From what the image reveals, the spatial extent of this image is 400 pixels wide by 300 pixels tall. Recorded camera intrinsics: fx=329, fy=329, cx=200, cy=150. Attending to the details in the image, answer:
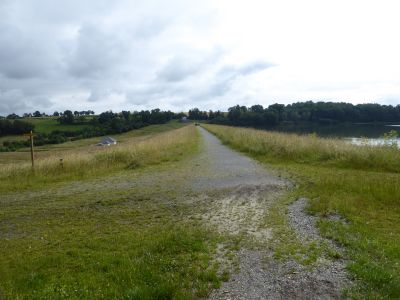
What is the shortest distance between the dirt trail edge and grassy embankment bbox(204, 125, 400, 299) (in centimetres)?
32

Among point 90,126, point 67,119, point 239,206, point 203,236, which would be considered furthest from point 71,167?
point 67,119

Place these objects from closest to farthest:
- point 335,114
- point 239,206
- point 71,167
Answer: point 239,206
point 71,167
point 335,114

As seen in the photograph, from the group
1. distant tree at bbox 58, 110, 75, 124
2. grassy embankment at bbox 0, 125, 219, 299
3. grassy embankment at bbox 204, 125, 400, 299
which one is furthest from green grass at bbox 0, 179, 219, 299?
distant tree at bbox 58, 110, 75, 124

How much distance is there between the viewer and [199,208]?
9.08 metres

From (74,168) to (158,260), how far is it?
39.3 feet

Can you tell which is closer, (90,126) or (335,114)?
(335,114)

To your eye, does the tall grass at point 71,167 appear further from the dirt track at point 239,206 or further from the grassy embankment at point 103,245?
the grassy embankment at point 103,245

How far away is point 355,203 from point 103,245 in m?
6.38

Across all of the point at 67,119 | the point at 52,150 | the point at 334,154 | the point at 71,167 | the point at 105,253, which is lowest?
the point at 52,150

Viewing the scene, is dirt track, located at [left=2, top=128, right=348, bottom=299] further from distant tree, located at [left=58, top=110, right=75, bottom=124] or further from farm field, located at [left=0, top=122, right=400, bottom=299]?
distant tree, located at [left=58, top=110, right=75, bottom=124]

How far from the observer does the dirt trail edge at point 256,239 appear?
462 centimetres

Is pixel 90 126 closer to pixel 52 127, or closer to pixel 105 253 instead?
pixel 52 127

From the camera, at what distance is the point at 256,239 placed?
257 inches

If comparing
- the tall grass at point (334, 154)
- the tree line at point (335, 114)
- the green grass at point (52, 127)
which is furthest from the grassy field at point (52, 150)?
the tree line at point (335, 114)
